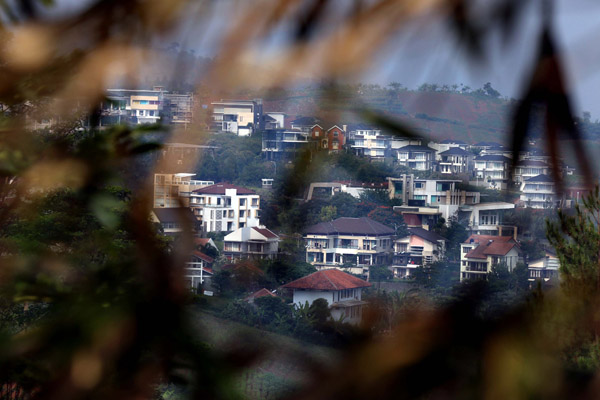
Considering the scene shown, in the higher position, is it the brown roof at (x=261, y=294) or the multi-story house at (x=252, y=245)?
the multi-story house at (x=252, y=245)

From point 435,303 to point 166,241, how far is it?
0.90 feet

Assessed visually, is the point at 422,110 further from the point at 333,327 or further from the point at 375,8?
the point at 333,327

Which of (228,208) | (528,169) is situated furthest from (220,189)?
(528,169)

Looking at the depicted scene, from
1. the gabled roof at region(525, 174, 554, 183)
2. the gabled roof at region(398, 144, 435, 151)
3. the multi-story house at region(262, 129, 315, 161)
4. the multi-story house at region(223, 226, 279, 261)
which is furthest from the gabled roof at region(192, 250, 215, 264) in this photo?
the gabled roof at region(525, 174, 554, 183)

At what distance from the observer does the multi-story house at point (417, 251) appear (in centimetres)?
79

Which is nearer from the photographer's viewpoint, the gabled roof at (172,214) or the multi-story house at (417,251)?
the gabled roof at (172,214)

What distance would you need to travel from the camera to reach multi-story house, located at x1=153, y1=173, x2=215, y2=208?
679 millimetres

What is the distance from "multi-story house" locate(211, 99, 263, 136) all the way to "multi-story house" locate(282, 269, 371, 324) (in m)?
0.19

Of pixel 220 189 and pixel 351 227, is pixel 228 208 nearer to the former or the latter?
pixel 220 189

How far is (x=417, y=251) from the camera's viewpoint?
812 mm

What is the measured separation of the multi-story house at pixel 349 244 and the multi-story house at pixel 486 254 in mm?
88

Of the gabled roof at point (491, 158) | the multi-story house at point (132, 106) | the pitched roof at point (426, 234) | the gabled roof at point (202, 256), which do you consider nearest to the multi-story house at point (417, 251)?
the pitched roof at point (426, 234)

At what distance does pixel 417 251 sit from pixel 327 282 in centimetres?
11

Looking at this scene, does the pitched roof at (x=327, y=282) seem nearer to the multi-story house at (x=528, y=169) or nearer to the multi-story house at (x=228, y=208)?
the multi-story house at (x=228, y=208)
